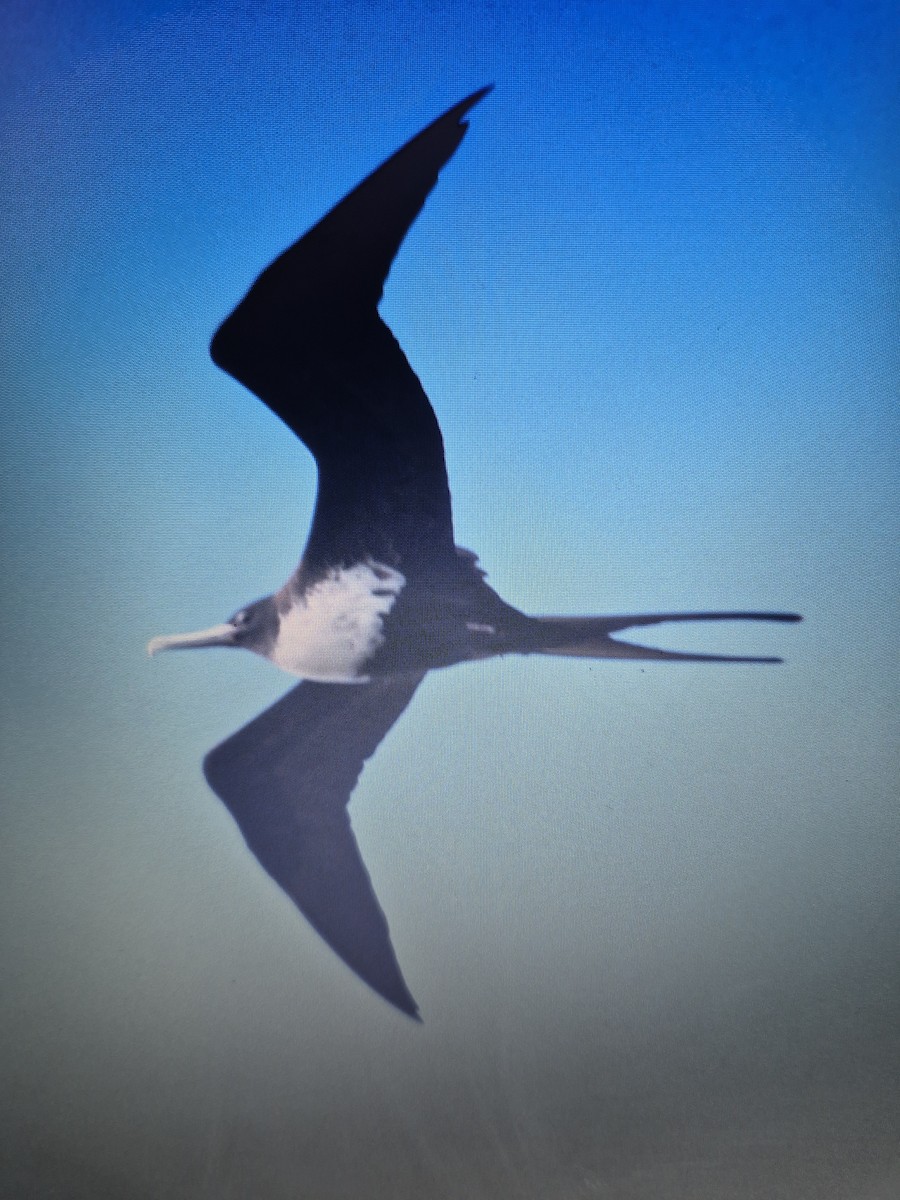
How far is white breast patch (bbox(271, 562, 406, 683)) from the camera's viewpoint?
1144 millimetres

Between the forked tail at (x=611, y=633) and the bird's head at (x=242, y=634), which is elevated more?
the bird's head at (x=242, y=634)

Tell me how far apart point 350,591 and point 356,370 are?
303 millimetres

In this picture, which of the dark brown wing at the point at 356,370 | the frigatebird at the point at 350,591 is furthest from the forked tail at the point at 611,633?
the dark brown wing at the point at 356,370

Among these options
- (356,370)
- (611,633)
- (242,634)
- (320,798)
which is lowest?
(320,798)

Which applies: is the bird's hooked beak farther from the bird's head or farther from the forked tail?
the forked tail

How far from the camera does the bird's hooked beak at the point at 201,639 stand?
1163mm

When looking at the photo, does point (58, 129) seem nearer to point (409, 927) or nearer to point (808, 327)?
point (808, 327)

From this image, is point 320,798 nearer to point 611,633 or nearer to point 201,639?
point 201,639

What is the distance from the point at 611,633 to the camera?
1162 millimetres

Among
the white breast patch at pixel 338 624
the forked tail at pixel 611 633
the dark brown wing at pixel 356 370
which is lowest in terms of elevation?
the forked tail at pixel 611 633

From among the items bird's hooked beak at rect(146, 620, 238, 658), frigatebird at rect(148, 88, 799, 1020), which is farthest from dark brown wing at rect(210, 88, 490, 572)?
bird's hooked beak at rect(146, 620, 238, 658)

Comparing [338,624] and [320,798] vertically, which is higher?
[338,624]

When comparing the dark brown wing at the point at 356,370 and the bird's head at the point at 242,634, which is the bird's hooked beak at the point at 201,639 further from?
the dark brown wing at the point at 356,370

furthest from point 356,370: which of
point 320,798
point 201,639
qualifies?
point 320,798
